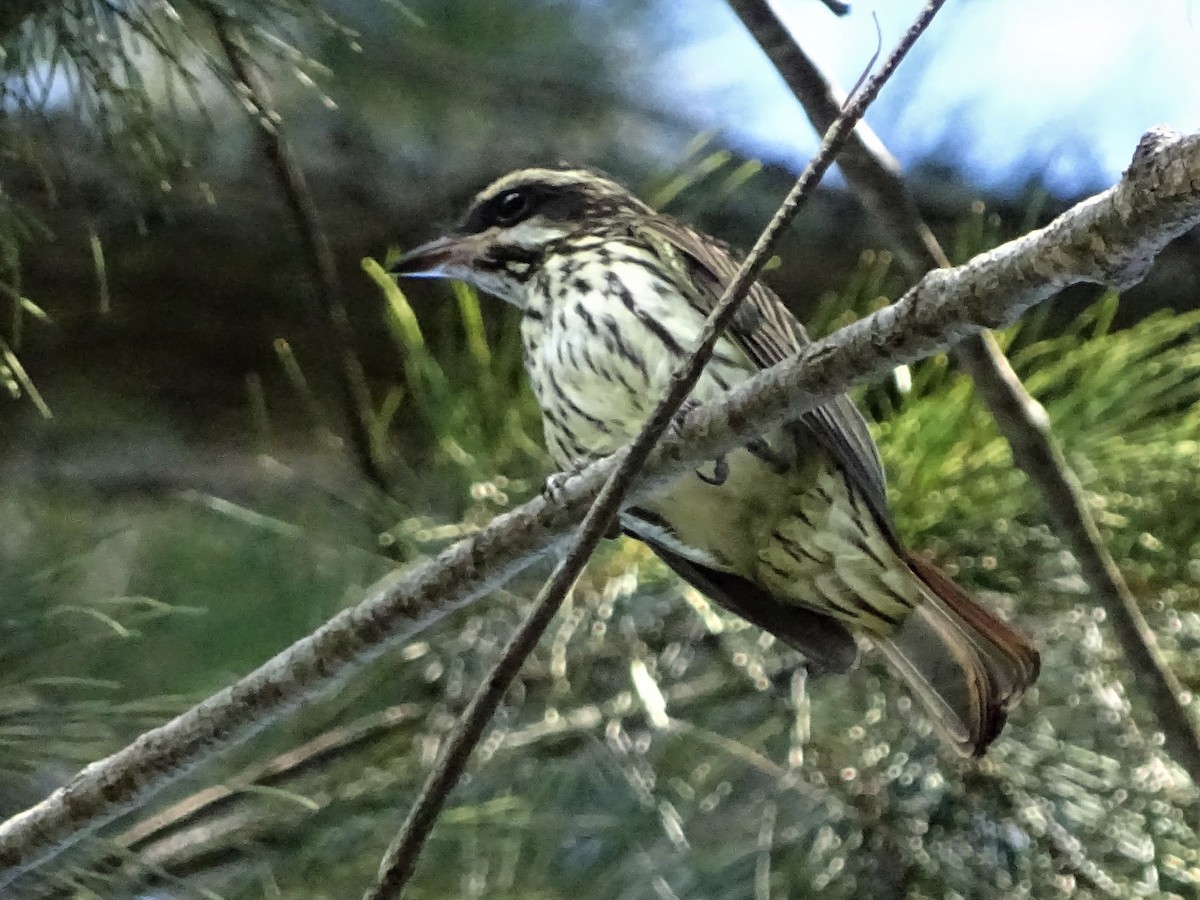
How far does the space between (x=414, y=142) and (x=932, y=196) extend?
0.37 meters

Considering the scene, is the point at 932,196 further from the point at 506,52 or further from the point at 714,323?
the point at 714,323

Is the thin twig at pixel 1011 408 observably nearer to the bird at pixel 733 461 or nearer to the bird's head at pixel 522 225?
the bird at pixel 733 461

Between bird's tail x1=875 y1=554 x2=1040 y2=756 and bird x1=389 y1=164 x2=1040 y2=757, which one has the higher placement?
bird x1=389 y1=164 x2=1040 y2=757

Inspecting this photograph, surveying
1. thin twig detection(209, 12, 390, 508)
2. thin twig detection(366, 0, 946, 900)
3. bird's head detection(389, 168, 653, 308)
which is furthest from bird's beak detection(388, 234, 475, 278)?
thin twig detection(366, 0, 946, 900)

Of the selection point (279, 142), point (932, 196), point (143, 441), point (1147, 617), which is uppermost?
point (279, 142)

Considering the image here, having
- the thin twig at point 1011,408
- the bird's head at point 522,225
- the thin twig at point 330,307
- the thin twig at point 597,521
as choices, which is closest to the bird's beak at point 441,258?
the bird's head at point 522,225

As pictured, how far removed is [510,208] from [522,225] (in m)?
0.01

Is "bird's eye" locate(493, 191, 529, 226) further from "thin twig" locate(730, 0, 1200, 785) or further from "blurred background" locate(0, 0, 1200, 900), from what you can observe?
"thin twig" locate(730, 0, 1200, 785)

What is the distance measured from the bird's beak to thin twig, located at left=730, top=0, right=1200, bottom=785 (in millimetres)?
210

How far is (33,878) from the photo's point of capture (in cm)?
62

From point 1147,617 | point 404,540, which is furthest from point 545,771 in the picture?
point 1147,617

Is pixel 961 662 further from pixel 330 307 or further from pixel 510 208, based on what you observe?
pixel 330 307

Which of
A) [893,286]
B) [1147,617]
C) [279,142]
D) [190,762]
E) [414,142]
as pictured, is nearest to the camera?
[190,762]

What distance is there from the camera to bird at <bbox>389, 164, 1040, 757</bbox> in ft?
2.12
